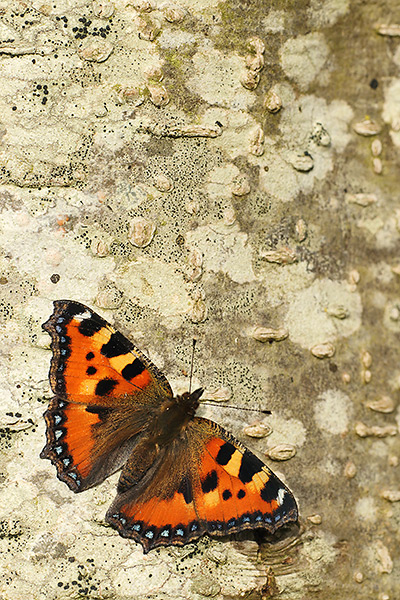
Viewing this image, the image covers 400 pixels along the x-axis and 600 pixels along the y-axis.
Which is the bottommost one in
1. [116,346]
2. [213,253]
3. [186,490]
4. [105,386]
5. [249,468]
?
[186,490]

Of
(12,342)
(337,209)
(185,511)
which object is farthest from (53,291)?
(337,209)

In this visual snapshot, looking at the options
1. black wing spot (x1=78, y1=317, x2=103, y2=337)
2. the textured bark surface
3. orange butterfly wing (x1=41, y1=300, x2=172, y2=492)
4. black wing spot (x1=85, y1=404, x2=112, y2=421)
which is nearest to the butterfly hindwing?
the textured bark surface

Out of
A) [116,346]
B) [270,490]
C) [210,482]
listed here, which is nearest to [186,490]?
[210,482]

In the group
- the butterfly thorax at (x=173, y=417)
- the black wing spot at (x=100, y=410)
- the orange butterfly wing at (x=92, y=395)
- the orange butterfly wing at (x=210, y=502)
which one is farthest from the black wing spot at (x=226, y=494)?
the black wing spot at (x=100, y=410)

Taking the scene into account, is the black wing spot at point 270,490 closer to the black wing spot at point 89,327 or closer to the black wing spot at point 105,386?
the black wing spot at point 105,386

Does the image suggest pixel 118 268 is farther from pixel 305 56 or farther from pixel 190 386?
pixel 305 56

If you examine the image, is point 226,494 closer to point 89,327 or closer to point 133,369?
point 133,369

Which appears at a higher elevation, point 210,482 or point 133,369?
point 133,369
